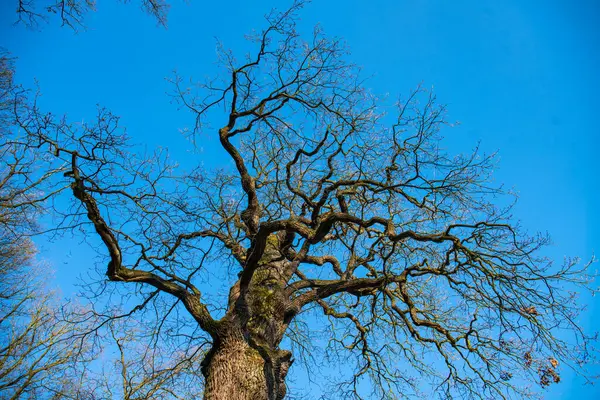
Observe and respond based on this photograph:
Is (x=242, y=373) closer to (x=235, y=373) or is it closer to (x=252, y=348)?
(x=235, y=373)

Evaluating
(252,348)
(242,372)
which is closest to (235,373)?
(242,372)

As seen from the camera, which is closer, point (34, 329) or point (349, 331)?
point (349, 331)

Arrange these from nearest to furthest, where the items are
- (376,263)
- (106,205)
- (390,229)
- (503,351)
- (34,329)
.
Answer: (390,229) < (106,205) < (503,351) < (376,263) < (34,329)

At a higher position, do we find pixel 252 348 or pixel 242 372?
pixel 252 348

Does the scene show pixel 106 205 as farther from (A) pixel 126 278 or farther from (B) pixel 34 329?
(B) pixel 34 329

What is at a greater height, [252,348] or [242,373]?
[252,348]

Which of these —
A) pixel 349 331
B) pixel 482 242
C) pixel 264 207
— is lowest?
pixel 482 242

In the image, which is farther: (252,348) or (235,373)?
(252,348)

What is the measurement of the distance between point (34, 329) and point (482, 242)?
9989 millimetres

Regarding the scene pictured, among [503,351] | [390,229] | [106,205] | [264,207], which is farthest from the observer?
[264,207]

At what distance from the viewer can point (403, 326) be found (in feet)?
23.2

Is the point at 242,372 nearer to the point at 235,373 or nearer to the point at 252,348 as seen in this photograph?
the point at 235,373

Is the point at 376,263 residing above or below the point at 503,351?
above

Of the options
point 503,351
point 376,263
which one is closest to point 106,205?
point 376,263
